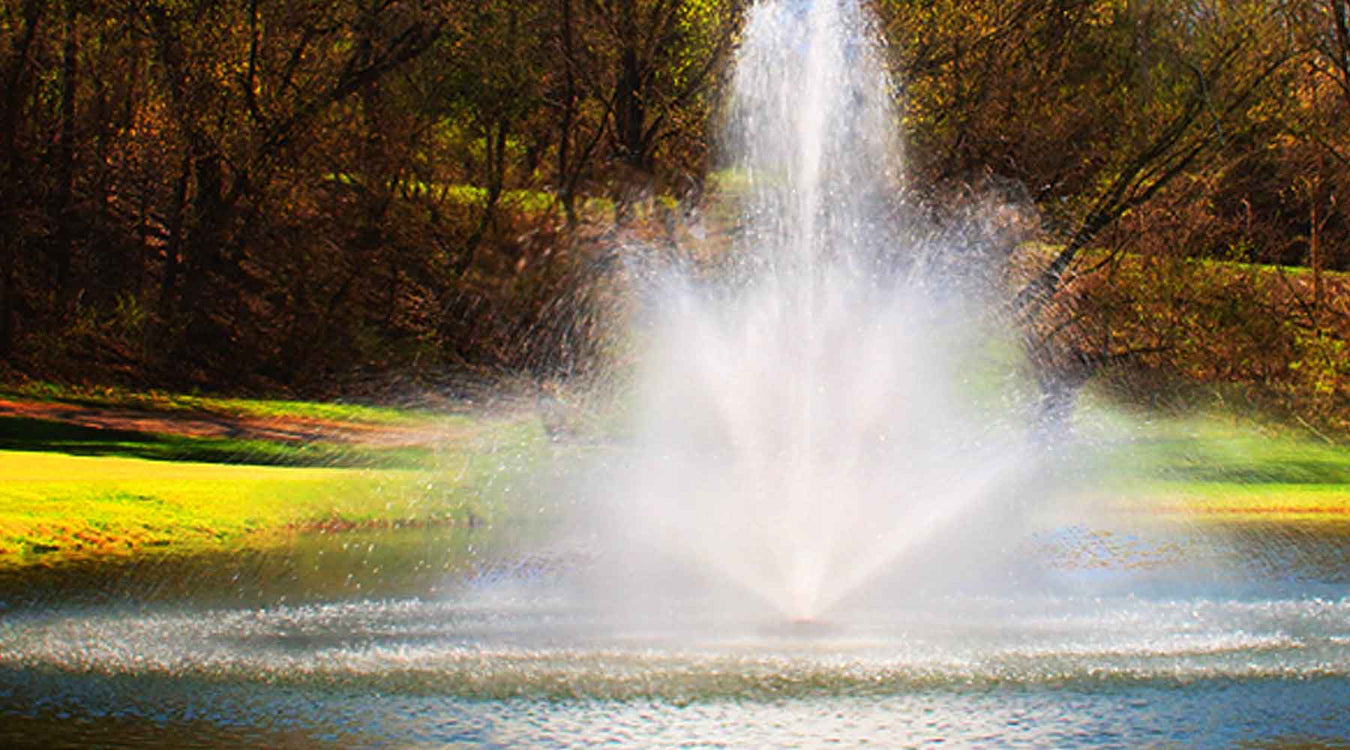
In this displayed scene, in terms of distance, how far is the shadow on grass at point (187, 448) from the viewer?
2338 cm

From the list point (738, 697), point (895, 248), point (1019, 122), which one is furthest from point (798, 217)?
point (1019, 122)

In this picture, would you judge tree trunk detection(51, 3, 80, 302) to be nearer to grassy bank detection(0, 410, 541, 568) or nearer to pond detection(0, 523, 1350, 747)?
grassy bank detection(0, 410, 541, 568)

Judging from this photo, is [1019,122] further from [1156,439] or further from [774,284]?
[774,284]

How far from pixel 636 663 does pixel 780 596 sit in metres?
2.92

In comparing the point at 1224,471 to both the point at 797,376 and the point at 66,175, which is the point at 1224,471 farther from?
the point at 66,175

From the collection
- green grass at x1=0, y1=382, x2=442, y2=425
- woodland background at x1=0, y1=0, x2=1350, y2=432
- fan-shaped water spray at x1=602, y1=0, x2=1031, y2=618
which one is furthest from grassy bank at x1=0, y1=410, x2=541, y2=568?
woodland background at x1=0, y1=0, x2=1350, y2=432

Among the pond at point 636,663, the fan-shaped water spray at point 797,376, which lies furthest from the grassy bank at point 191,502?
the fan-shaped water spray at point 797,376

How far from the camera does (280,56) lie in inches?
1243

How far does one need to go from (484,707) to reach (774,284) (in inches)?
318

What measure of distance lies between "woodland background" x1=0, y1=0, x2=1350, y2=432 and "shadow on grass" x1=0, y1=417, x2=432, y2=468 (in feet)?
10.7

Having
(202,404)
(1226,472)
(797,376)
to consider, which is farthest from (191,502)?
(1226,472)

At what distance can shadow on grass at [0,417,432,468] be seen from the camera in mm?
23375

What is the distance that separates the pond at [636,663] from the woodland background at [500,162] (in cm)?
1403

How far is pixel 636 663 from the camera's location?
1059 cm
